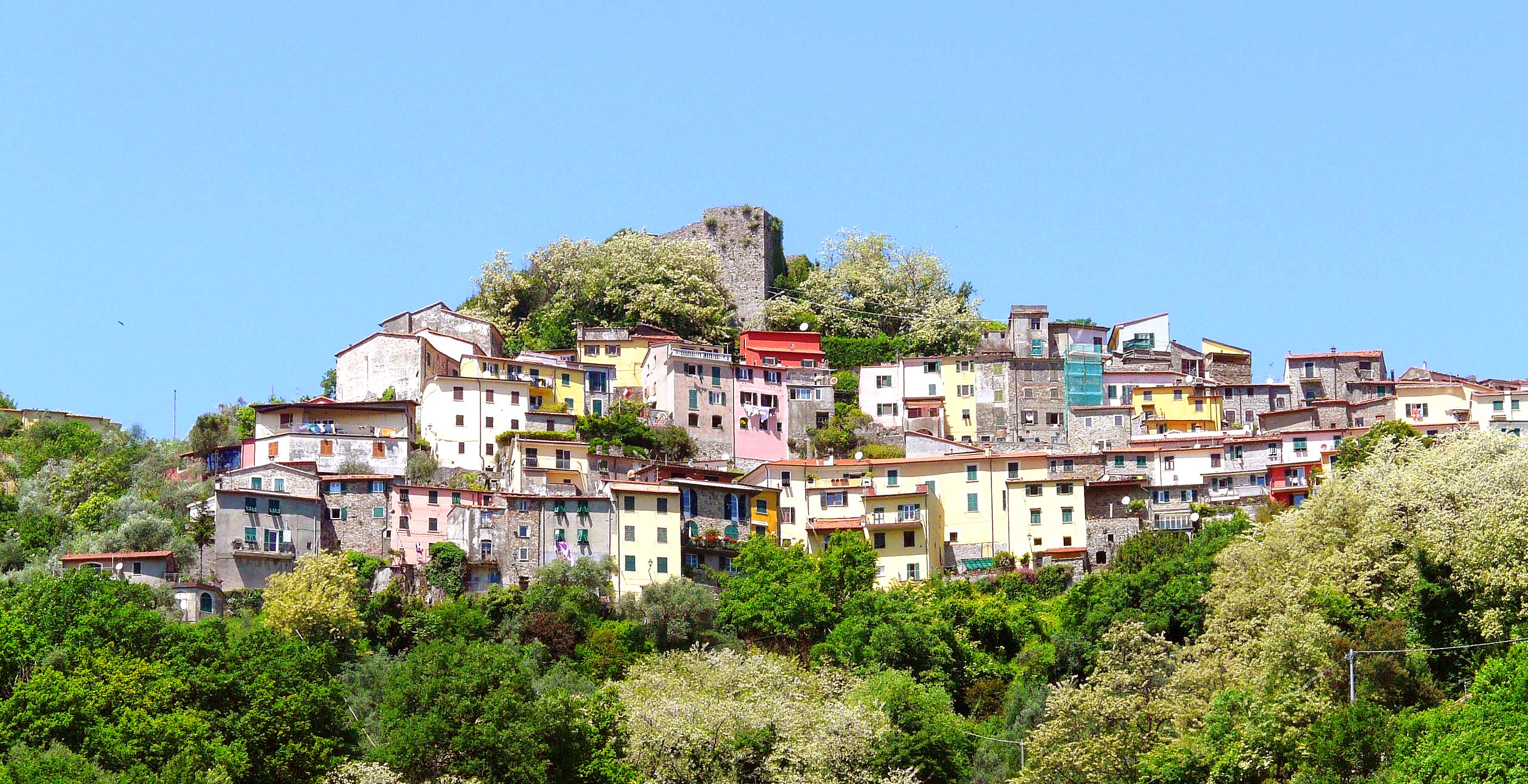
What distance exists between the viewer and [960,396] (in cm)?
9519

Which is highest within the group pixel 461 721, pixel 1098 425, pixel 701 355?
pixel 701 355

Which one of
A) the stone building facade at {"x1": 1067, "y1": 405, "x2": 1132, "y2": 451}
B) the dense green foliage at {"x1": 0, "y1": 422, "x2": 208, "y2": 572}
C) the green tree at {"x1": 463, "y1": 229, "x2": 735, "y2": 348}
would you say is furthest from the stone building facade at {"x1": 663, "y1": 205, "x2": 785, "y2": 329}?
the dense green foliage at {"x1": 0, "y1": 422, "x2": 208, "y2": 572}

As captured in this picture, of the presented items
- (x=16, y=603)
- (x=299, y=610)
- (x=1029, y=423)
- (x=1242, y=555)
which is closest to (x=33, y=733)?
(x=16, y=603)

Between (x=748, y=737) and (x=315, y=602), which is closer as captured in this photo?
(x=748, y=737)

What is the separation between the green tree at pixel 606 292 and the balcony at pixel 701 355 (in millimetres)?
8760

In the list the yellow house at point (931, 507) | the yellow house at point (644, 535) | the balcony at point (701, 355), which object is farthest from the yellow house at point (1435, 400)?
the yellow house at point (644, 535)

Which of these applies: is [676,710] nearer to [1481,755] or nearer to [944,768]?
[944,768]

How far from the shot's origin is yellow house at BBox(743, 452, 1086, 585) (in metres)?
80.9

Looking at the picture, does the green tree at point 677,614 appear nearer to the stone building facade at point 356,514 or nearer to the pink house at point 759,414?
the stone building facade at point 356,514

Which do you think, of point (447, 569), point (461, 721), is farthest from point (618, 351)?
point (461, 721)

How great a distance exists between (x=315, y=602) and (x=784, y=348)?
35.2 m

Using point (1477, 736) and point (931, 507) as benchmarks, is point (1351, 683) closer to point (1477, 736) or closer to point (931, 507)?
point (1477, 736)

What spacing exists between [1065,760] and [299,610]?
25447 mm

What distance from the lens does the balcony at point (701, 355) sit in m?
91.1
